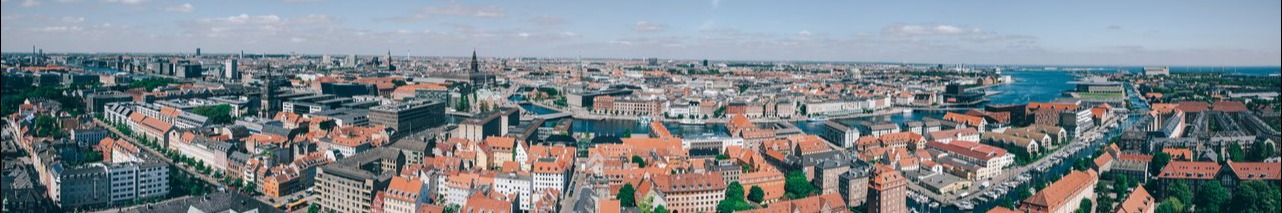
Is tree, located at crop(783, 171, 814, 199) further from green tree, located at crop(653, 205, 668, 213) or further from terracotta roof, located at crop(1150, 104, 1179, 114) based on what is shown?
terracotta roof, located at crop(1150, 104, 1179, 114)

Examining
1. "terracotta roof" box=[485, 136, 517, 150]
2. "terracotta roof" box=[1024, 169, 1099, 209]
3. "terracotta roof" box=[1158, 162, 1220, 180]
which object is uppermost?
"terracotta roof" box=[485, 136, 517, 150]

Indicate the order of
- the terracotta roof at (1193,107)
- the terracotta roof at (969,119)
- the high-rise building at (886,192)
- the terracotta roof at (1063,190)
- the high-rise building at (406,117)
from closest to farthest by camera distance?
the terracotta roof at (1063,190) → the high-rise building at (886,192) → the high-rise building at (406,117) → the terracotta roof at (969,119) → the terracotta roof at (1193,107)

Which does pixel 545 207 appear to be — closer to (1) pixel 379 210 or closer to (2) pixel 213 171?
(1) pixel 379 210

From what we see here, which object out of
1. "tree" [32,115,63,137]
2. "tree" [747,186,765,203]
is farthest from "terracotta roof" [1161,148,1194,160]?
"tree" [32,115,63,137]

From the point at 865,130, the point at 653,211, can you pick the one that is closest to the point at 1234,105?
the point at 865,130

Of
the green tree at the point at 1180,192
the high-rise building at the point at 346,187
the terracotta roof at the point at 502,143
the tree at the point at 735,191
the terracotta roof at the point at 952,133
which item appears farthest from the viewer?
the terracotta roof at the point at 952,133

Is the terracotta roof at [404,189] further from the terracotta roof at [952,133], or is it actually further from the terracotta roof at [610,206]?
the terracotta roof at [952,133]

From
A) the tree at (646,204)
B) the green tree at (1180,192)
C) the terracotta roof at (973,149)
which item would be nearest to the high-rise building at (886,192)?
the tree at (646,204)
